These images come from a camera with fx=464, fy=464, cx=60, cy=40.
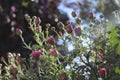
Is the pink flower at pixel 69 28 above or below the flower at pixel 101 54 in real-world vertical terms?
above

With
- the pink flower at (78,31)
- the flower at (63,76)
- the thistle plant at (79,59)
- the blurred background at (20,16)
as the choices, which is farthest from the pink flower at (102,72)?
the blurred background at (20,16)

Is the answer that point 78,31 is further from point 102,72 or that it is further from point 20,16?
point 20,16

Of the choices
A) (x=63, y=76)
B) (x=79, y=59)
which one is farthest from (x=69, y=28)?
(x=63, y=76)

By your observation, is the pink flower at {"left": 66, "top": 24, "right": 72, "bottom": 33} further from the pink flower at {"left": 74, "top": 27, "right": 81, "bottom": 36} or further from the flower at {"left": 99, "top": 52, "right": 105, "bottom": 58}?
the flower at {"left": 99, "top": 52, "right": 105, "bottom": 58}

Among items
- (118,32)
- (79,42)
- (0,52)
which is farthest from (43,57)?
(0,52)

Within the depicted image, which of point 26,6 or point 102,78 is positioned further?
point 26,6

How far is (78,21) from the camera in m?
2.98

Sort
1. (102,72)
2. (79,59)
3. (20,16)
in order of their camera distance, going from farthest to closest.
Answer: (20,16) < (79,59) < (102,72)

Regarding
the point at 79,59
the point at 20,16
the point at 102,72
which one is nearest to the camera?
the point at 102,72

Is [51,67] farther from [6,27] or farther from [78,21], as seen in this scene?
[6,27]

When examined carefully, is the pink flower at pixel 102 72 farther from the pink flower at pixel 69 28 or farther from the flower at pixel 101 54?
the pink flower at pixel 69 28

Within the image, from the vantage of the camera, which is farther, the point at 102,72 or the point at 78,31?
the point at 78,31

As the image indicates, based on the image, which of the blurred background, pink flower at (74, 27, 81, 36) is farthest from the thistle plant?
the blurred background

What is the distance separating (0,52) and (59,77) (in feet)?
10.2
